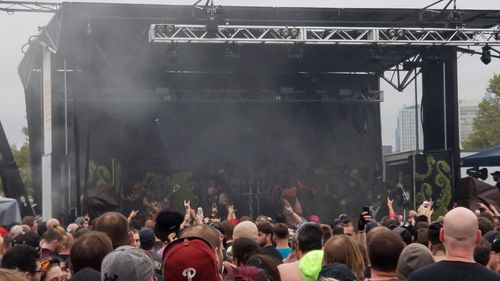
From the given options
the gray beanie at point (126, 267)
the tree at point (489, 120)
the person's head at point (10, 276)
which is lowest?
the gray beanie at point (126, 267)

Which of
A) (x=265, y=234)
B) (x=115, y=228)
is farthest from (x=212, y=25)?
(x=115, y=228)

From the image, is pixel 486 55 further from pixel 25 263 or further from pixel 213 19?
pixel 25 263

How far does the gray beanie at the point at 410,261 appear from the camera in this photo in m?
4.30

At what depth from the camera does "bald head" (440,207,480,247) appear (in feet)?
12.3

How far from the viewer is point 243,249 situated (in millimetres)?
4980

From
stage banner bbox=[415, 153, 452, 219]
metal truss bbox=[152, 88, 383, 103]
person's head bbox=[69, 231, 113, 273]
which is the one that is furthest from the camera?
metal truss bbox=[152, 88, 383, 103]

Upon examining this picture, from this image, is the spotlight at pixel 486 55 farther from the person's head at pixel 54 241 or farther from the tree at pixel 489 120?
the tree at pixel 489 120

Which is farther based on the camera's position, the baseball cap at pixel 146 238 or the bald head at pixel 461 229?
the baseball cap at pixel 146 238

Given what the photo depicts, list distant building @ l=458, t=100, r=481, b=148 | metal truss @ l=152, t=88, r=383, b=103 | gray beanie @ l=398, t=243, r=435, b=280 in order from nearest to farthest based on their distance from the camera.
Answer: gray beanie @ l=398, t=243, r=435, b=280 < metal truss @ l=152, t=88, r=383, b=103 < distant building @ l=458, t=100, r=481, b=148

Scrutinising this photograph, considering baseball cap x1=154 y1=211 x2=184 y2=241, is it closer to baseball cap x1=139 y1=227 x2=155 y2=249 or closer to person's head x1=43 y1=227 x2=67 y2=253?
baseball cap x1=139 y1=227 x2=155 y2=249

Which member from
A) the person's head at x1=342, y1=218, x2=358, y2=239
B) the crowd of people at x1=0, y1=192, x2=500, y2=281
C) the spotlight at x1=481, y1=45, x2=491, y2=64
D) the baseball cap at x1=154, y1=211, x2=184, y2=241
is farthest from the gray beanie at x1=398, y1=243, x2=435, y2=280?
the spotlight at x1=481, y1=45, x2=491, y2=64

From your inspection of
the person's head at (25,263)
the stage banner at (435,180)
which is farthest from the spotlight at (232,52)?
the person's head at (25,263)

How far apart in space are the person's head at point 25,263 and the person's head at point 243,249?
118 centimetres

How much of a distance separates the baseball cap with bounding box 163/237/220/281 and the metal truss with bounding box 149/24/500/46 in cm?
1241
